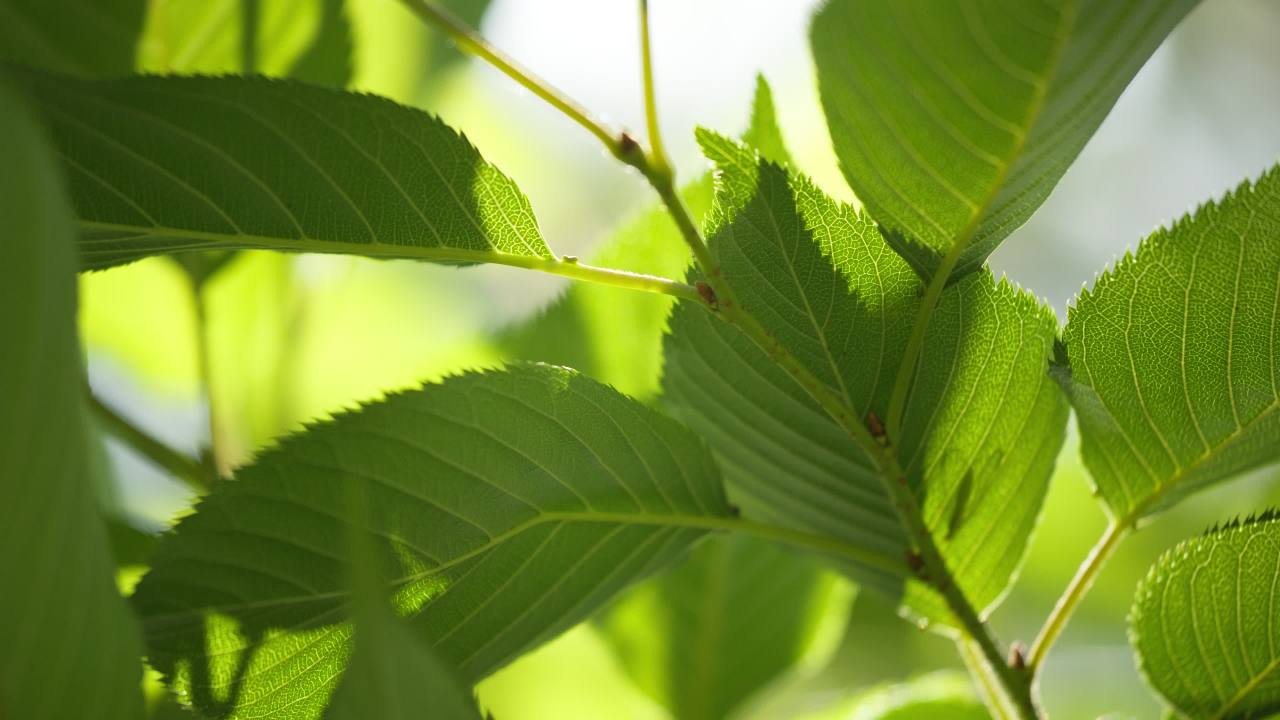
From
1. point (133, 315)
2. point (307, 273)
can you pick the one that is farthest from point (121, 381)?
point (307, 273)

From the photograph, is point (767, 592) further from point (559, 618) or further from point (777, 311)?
point (777, 311)

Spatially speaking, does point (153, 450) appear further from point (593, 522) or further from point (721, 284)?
point (721, 284)

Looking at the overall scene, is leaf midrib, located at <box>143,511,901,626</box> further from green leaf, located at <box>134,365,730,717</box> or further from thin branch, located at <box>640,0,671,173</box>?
thin branch, located at <box>640,0,671,173</box>

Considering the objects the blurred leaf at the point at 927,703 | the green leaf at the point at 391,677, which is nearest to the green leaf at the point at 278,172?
the green leaf at the point at 391,677

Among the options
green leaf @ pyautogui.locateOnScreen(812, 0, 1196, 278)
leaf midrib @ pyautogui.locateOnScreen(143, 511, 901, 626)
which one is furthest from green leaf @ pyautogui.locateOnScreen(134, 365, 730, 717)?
green leaf @ pyautogui.locateOnScreen(812, 0, 1196, 278)

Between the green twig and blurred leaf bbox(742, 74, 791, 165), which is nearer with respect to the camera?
the green twig

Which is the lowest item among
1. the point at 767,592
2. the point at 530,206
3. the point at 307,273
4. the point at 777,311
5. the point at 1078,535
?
the point at 1078,535
